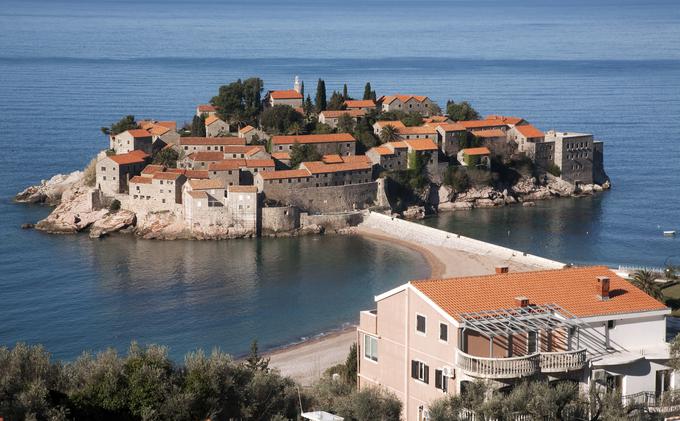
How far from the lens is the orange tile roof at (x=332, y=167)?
56.7m

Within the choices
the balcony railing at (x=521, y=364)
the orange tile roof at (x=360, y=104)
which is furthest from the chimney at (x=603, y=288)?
the orange tile roof at (x=360, y=104)

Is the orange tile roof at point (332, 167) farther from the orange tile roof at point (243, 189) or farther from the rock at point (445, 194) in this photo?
the rock at point (445, 194)

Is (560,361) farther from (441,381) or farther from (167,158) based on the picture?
(167,158)

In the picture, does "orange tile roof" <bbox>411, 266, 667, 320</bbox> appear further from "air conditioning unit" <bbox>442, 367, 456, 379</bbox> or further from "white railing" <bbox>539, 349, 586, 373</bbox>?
"white railing" <bbox>539, 349, 586, 373</bbox>

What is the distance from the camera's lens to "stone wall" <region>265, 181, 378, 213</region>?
2189 inches

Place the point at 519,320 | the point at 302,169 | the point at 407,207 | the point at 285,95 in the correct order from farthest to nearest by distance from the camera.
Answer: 1. the point at 285,95
2. the point at 407,207
3. the point at 302,169
4. the point at 519,320

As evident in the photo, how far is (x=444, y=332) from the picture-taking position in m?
18.5

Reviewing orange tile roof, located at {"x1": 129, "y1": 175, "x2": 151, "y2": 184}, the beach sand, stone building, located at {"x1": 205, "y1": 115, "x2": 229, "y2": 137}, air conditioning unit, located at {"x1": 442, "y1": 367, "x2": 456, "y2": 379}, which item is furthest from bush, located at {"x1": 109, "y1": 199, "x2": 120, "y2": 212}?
air conditioning unit, located at {"x1": 442, "y1": 367, "x2": 456, "y2": 379}

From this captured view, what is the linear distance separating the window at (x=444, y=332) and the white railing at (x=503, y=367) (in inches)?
30.4

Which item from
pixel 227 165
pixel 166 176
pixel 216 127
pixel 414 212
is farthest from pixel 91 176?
pixel 414 212

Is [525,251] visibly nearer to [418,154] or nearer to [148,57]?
[418,154]

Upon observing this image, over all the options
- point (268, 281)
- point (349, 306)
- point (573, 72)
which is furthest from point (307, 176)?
point (573, 72)

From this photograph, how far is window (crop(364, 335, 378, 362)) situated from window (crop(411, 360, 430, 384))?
3.95ft

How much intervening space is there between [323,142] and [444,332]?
1669 inches
